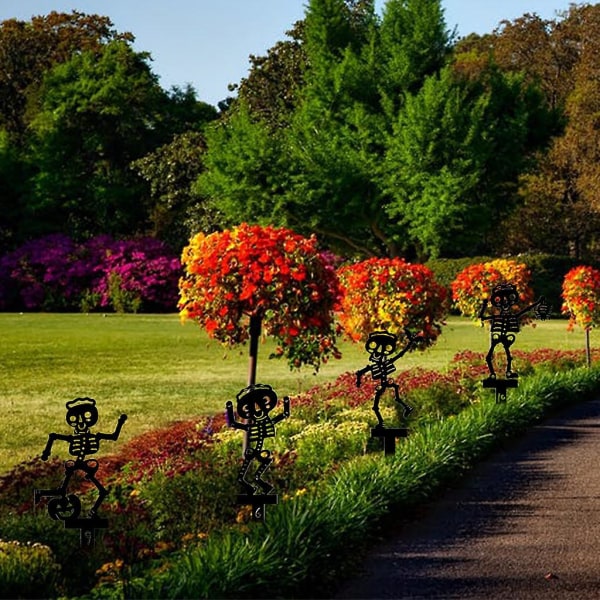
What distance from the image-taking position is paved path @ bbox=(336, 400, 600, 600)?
592cm

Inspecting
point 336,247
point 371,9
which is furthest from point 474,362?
point 371,9

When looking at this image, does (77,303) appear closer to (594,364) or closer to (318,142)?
(318,142)

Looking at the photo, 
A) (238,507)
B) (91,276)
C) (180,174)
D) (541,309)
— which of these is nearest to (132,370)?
(541,309)

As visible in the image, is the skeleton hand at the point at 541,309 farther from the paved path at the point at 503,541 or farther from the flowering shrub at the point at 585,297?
the paved path at the point at 503,541

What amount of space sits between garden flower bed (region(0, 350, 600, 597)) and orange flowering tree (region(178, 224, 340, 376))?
1.13m

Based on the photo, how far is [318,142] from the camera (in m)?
43.6

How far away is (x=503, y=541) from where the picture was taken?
6.91m

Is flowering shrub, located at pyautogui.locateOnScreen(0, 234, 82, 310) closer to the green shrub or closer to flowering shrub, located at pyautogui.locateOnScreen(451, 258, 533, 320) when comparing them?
flowering shrub, located at pyautogui.locateOnScreen(451, 258, 533, 320)

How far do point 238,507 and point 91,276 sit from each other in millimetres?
40048

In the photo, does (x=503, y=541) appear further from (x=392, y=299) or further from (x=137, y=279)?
(x=137, y=279)

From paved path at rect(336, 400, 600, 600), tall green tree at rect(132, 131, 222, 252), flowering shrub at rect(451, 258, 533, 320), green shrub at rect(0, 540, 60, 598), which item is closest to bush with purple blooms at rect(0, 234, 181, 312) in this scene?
tall green tree at rect(132, 131, 222, 252)

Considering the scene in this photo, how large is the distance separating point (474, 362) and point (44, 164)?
126ft

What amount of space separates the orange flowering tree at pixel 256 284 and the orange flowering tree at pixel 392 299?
491 cm

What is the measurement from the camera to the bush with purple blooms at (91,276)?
4466 centimetres
